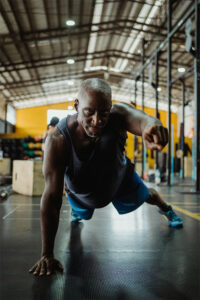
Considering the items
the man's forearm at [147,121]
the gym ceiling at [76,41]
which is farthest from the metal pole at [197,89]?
the man's forearm at [147,121]

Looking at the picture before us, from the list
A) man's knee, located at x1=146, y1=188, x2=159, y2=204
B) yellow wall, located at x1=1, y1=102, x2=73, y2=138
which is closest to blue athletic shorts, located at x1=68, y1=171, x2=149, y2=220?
man's knee, located at x1=146, y1=188, x2=159, y2=204

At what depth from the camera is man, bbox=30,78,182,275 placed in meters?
1.26

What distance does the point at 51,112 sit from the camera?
64.0ft

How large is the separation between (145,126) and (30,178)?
3.73 meters

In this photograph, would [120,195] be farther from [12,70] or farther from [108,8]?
[12,70]

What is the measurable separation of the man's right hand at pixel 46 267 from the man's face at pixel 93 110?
633mm

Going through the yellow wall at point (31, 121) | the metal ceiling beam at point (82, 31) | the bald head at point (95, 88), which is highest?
the metal ceiling beam at point (82, 31)

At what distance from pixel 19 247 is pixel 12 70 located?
12310 millimetres

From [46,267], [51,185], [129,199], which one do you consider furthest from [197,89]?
[46,267]

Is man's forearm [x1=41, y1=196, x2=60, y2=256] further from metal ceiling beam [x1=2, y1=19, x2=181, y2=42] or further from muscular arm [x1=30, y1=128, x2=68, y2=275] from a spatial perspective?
metal ceiling beam [x1=2, y1=19, x2=181, y2=42]

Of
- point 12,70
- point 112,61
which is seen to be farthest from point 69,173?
point 112,61

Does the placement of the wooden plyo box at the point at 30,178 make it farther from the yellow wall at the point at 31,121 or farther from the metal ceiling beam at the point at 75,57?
the yellow wall at the point at 31,121

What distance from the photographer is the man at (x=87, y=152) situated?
1.26 metres

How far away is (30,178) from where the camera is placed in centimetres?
456
